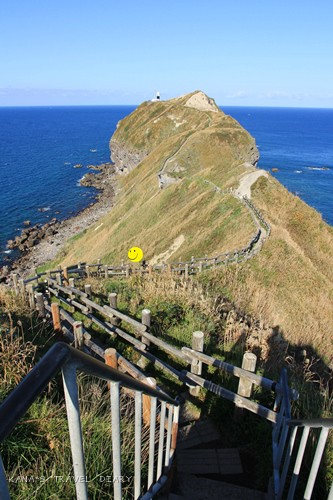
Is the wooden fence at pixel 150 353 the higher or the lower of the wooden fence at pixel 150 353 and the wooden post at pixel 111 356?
the lower

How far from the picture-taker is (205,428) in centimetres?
560

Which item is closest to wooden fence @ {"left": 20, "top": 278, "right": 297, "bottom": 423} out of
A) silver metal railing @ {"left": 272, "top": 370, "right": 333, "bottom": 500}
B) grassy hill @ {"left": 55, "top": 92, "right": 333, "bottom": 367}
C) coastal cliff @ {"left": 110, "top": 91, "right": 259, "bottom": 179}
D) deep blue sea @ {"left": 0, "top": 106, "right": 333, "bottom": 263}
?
silver metal railing @ {"left": 272, "top": 370, "right": 333, "bottom": 500}

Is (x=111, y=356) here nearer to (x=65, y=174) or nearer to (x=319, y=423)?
(x=319, y=423)

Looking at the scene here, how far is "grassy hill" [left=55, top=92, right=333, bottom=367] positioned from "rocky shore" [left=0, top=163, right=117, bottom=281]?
365cm

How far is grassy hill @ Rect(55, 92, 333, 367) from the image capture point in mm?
14089

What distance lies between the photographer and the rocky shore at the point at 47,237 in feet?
133

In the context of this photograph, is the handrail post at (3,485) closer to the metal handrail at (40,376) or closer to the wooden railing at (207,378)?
the metal handrail at (40,376)

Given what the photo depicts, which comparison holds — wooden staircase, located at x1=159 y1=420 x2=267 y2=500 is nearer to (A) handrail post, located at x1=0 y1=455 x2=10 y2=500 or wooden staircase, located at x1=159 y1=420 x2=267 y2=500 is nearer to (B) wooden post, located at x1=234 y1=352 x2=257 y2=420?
(B) wooden post, located at x1=234 y1=352 x2=257 y2=420

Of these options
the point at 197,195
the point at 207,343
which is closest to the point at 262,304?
the point at 207,343

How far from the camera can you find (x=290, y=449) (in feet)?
11.5

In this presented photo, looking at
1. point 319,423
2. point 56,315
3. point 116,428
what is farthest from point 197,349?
point 56,315

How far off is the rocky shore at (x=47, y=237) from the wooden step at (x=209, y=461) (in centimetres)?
3519

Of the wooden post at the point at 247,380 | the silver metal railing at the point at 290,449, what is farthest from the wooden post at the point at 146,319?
the silver metal railing at the point at 290,449

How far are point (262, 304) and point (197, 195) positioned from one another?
75.8ft
